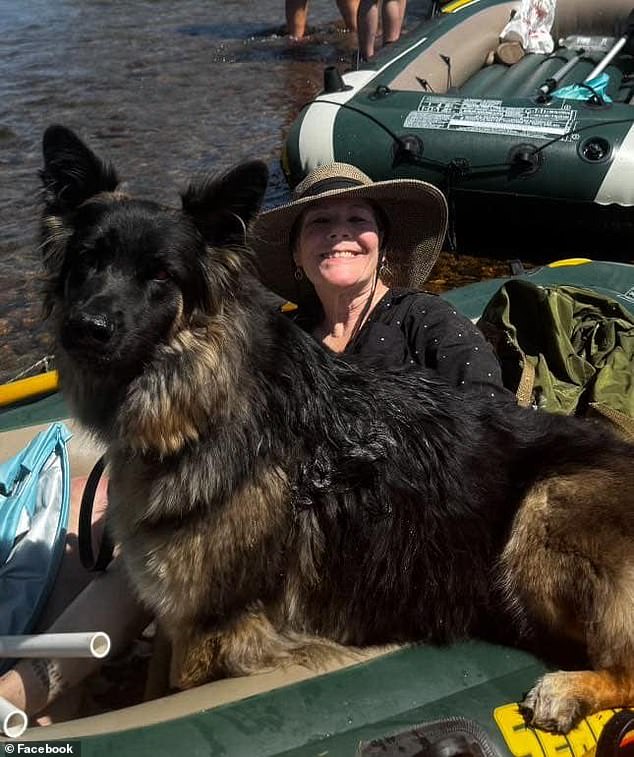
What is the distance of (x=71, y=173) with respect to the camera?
241cm

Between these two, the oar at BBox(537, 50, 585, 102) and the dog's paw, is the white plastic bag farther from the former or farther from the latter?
the dog's paw

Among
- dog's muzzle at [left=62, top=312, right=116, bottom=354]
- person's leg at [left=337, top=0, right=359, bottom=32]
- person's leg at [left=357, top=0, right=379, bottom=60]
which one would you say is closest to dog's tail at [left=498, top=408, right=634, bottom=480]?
dog's muzzle at [left=62, top=312, right=116, bottom=354]

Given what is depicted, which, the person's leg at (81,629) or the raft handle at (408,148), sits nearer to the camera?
the person's leg at (81,629)

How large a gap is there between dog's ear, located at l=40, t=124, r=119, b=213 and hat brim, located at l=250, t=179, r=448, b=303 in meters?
0.91

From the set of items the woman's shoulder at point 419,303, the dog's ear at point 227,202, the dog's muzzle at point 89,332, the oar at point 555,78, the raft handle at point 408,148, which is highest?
the dog's ear at point 227,202

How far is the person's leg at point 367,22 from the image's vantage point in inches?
434

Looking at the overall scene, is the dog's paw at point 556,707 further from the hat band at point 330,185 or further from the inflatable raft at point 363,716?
the hat band at point 330,185

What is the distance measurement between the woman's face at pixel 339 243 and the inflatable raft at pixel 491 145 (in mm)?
3317

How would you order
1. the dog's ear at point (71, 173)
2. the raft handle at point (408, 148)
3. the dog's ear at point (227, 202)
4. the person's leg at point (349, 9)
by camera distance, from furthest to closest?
the person's leg at point (349, 9) < the raft handle at point (408, 148) < the dog's ear at point (71, 173) < the dog's ear at point (227, 202)

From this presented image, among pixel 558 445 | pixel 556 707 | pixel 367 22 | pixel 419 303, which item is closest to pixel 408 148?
pixel 419 303

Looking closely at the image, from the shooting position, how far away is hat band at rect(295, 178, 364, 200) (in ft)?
10.8

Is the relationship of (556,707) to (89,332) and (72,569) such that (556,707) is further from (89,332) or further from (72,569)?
(72,569)

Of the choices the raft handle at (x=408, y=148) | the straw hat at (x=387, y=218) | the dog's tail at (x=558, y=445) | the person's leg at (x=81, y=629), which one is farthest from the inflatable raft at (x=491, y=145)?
the person's leg at (x=81, y=629)

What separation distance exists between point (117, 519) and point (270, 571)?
0.53m
